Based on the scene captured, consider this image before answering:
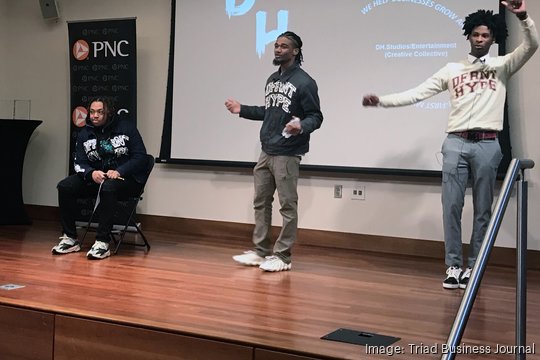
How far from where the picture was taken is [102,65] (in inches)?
240

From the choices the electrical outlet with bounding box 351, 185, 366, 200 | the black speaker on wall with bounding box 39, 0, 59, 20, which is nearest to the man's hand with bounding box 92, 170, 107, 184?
the electrical outlet with bounding box 351, 185, 366, 200

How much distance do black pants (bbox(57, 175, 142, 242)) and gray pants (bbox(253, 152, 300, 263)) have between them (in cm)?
92

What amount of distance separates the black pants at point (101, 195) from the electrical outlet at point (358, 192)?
5.12 ft

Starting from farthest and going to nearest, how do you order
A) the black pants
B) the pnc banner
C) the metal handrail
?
the pnc banner → the black pants → the metal handrail

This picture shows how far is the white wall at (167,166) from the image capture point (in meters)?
4.77

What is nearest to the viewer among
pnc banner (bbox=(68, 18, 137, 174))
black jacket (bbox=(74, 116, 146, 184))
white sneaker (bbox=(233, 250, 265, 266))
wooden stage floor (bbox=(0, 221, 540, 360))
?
wooden stage floor (bbox=(0, 221, 540, 360))

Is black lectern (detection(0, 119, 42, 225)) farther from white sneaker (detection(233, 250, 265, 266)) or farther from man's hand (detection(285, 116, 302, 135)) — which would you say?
man's hand (detection(285, 116, 302, 135))

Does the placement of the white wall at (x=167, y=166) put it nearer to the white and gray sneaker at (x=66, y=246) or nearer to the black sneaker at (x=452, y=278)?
the black sneaker at (x=452, y=278)

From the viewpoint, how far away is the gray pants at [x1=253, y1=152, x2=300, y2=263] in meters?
4.22

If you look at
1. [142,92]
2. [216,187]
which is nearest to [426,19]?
[216,187]

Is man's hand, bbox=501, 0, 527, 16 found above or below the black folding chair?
above

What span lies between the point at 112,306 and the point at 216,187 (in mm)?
2778

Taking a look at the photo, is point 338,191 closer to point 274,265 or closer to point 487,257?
point 274,265

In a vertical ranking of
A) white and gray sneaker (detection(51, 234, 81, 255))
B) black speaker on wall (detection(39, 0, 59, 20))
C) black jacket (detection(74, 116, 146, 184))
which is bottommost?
white and gray sneaker (detection(51, 234, 81, 255))
